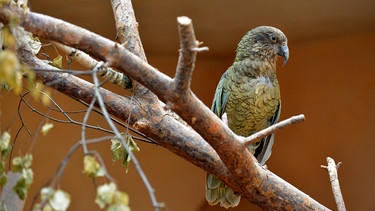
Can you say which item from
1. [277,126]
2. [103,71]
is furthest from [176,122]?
[277,126]

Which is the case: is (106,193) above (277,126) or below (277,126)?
below

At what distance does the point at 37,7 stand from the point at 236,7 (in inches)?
42.3

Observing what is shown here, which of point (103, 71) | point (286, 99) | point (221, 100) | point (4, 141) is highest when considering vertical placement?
point (286, 99)

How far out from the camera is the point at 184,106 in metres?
1.26

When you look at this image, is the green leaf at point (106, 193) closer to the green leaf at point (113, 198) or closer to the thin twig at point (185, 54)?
the green leaf at point (113, 198)

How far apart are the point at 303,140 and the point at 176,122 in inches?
81.1

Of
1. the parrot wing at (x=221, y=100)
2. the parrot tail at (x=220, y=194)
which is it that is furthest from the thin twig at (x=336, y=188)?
the parrot wing at (x=221, y=100)

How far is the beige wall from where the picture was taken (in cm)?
340

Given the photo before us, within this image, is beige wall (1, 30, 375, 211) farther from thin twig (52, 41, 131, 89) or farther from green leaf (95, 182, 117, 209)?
green leaf (95, 182, 117, 209)

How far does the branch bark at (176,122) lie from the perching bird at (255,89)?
25.1 inches

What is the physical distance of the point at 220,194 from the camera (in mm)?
2197

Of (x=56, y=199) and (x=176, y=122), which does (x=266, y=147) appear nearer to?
(x=176, y=122)

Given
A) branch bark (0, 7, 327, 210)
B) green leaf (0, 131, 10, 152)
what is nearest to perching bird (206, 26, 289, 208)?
branch bark (0, 7, 327, 210)

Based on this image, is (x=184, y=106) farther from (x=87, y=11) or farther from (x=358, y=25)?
(x=358, y=25)
